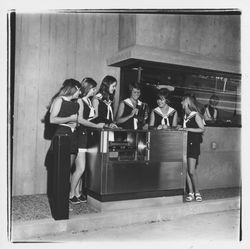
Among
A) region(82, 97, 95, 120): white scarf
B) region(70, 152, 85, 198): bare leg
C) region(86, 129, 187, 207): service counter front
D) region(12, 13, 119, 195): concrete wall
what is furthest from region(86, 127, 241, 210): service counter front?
region(12, 13, 119, 195): concrete wall

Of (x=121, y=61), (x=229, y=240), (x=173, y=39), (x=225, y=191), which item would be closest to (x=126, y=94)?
(x=121, y=61)

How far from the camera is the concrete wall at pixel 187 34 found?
496 centimetres

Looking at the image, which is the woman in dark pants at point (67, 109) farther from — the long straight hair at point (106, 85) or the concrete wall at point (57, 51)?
the concrete wall at point (57, 51)

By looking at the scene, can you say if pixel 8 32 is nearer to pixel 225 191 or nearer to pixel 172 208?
pixel 172 208

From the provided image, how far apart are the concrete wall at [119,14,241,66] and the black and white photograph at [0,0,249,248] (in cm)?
2

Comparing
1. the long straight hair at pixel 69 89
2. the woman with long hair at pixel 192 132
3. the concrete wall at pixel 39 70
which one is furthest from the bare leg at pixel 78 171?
the woman with long hair at pixel 192 132

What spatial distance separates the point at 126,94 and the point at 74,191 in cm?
202

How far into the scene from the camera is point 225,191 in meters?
5.58

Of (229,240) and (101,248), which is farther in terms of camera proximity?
(229,240)

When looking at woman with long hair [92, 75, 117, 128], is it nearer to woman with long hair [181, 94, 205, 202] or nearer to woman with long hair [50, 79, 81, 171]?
woman with long hair [50, 79, 81, 171]

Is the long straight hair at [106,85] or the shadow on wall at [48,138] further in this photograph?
the shadow on wall at [48,138]

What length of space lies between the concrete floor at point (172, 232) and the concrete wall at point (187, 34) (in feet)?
9.17
